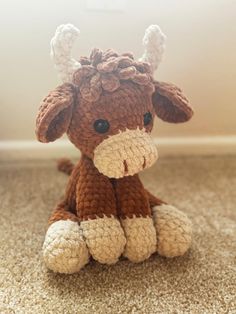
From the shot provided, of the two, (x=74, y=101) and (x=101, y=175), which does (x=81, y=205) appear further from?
(x=74, y=101)

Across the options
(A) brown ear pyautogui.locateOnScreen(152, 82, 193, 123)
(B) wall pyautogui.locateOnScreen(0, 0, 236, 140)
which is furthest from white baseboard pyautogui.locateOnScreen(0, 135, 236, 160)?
(A) brown ear pyautogui.locateOnScreen(152, 82, 193, 123)

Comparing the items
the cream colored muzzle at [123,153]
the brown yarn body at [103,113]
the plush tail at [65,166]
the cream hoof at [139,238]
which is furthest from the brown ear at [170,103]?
the plush tail at [65,166]

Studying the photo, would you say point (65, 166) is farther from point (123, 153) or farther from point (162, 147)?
point (123, 153)

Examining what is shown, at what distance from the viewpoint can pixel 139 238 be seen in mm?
743

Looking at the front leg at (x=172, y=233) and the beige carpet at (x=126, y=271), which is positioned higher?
the front leg at (x=172, y=233)

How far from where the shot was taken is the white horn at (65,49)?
72cm

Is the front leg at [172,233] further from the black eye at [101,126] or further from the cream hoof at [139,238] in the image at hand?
the black eye at [101,126]

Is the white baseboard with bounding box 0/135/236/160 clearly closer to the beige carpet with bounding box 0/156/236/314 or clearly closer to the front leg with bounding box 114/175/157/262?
the beige carpet with bounding box 0/156/236/314

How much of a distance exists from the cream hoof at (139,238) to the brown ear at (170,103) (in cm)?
22

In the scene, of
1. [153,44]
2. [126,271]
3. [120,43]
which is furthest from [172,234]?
[120,43]

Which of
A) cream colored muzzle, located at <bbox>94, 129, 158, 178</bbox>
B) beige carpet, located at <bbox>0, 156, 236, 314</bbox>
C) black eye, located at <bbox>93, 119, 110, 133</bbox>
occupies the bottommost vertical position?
beige carpet, located at <bbox>0, 156, 236, 314</bbox>

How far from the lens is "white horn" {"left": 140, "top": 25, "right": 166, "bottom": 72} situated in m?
0.78

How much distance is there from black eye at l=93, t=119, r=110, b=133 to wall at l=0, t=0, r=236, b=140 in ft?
1.28

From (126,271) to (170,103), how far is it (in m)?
0.34
